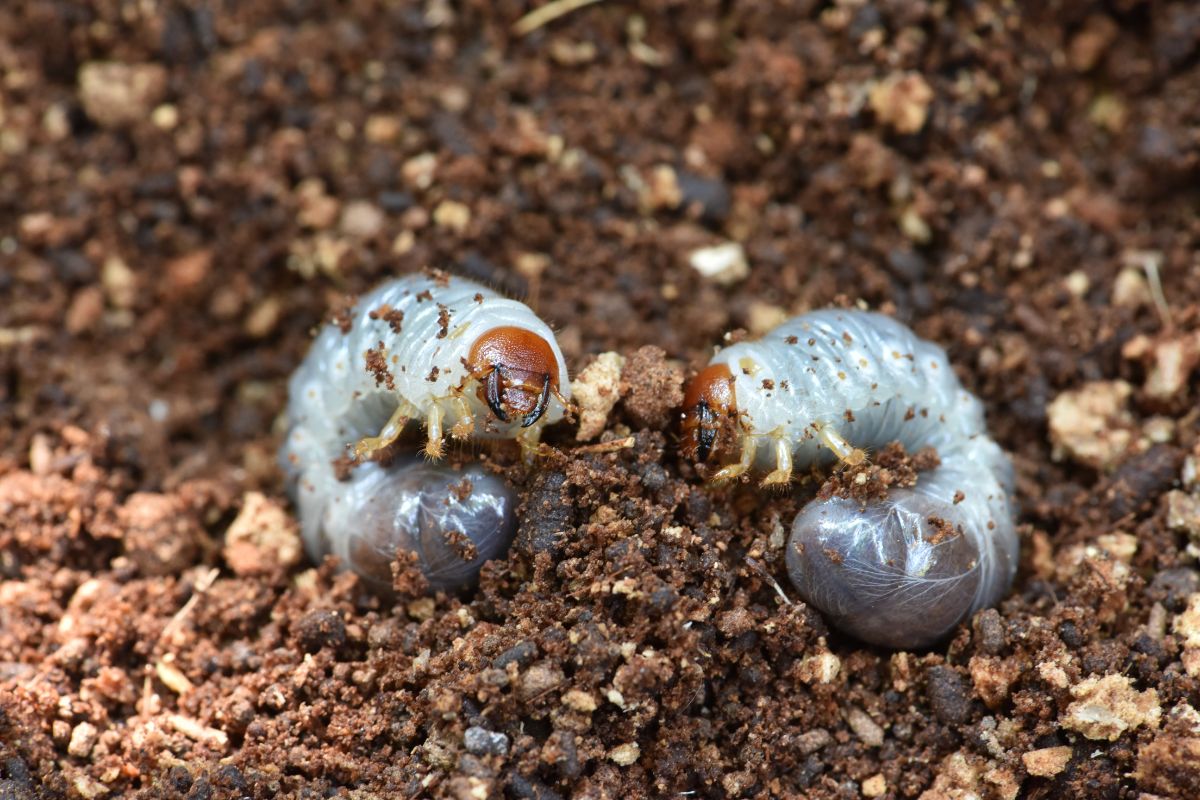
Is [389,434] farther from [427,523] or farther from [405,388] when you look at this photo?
[427,523]

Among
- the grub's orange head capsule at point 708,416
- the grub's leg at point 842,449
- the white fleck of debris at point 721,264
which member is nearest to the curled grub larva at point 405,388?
the grub's orange head capsule at point 708,416

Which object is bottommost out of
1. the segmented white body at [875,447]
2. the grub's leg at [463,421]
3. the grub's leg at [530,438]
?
the segmented white body at [875,447]

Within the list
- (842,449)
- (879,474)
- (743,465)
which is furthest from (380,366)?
(879,474)

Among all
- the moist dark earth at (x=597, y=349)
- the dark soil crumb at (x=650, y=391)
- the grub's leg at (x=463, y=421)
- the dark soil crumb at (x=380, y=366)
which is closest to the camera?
the moist dark earth at (x=597, y=349)

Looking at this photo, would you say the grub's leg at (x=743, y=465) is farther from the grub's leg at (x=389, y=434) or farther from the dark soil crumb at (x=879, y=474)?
the grub's leg at (x=389, y=434)

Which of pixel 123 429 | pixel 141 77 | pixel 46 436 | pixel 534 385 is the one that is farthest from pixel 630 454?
pixel 141 77

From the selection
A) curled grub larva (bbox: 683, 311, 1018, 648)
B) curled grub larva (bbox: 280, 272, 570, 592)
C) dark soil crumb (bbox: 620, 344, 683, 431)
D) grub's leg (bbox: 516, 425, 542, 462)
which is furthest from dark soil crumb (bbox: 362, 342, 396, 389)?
curled grub larva (bbox: 683, 311, 1018, 648)

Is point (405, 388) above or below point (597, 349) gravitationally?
above
